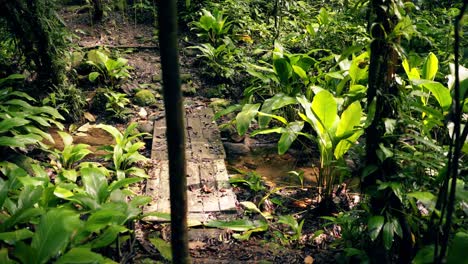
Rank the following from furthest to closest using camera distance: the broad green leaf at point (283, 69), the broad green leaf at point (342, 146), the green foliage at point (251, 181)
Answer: the broad green leaf at point (283, 69) < the green foliage at point (251, 181) < the broad green leaf at point (342, 146)

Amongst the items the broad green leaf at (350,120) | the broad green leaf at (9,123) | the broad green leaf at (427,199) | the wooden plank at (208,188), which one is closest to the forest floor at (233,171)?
the wooden plank at (208,188)

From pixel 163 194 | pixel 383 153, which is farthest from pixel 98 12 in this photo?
pixel 383 153

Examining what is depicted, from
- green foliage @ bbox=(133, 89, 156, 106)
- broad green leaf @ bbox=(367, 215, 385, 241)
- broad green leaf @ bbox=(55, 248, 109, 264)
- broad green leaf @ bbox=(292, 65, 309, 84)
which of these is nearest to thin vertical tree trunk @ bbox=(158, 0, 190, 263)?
broad green leaf @ bbox=(55, 248, 109, 264)

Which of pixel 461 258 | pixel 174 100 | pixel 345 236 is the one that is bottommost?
pixel 345 236

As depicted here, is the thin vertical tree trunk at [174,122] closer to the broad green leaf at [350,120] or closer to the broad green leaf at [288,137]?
the broad green leaf at [350,120]

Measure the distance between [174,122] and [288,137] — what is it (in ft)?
7.94

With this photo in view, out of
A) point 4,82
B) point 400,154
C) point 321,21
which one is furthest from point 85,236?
point 321,21

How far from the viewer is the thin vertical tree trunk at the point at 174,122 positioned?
1.30m

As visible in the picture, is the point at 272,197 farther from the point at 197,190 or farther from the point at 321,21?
the point at 321,21

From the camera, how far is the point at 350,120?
332cm

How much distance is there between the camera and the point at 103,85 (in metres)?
6.01

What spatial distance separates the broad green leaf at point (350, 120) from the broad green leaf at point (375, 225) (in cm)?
84

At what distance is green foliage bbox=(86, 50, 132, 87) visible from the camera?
5.97 m

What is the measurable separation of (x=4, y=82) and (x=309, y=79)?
3301 mm
